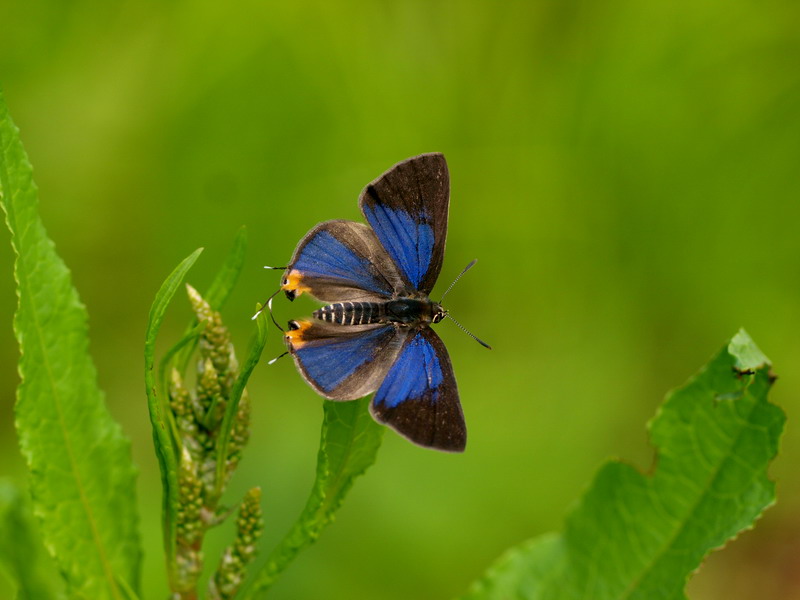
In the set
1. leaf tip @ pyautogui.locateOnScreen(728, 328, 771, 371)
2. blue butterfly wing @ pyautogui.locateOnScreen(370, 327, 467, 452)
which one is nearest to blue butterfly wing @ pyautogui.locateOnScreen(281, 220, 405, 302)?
blue butterfly wing @ pyautogui.locateOnScreen(370, 327, 467, 452)

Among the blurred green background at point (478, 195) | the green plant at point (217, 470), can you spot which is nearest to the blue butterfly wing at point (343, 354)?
the green plant at point (217, 470)

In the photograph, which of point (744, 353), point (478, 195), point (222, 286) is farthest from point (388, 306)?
point (478, 195)

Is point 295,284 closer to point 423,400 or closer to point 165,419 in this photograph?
point 423,400

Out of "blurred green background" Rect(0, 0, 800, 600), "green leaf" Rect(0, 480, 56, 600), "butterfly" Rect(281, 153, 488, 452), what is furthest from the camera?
Answer: "blurred green background" Rect(0, 0, 800, 600)

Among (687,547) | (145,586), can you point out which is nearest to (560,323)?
(145,586)

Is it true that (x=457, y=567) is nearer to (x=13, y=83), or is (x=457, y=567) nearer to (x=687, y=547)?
(x=687, y=547)

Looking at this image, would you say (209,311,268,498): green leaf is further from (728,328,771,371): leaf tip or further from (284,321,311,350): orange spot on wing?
(728,328,771,371): leaf tip
